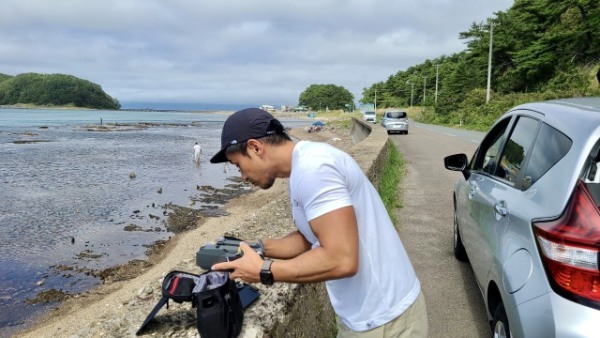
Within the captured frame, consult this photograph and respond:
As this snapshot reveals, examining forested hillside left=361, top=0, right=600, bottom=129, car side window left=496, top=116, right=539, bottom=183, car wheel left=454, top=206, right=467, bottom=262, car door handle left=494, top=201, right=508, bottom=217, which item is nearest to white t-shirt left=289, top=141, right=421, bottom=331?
car door handle left=494, top=201, right=508, bottom=217

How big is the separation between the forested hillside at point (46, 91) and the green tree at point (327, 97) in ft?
311

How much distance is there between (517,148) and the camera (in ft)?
10.3

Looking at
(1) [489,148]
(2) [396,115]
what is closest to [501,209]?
(1) [489,148]

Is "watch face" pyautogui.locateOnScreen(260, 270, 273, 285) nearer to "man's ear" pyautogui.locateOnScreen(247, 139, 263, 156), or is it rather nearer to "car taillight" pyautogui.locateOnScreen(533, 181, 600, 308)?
"man's ear" pyautogui.locateOnScreen(247, 139, 263, 156)

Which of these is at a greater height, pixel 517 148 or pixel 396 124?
pixel 517 148

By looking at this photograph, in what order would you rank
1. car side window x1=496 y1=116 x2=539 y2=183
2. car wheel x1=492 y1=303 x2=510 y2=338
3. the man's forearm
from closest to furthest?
the man's forearm
car wheel x1=492 y1=303 x2=510 y2=338
car side window x1=496 y1=116 x2=539 y2=183

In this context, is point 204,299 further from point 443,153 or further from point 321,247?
point 443,153

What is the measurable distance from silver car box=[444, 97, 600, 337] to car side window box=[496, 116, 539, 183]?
0.01 meters

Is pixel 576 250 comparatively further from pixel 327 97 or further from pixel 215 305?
pixel 327 97

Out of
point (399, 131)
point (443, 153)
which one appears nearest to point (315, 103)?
point (399, 131)

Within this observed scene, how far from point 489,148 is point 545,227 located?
7.74 feet

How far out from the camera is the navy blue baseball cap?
1.62m

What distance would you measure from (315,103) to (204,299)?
180 m

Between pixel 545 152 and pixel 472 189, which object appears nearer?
pixel 545 152
